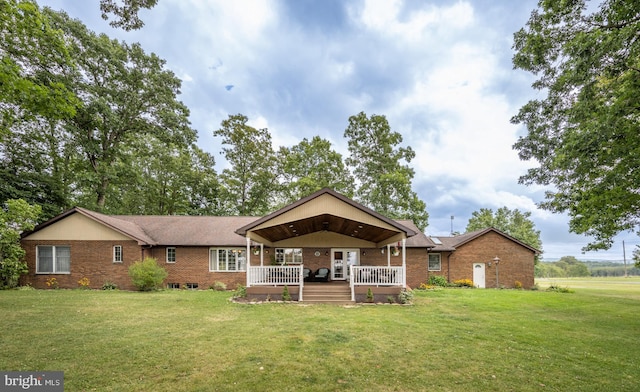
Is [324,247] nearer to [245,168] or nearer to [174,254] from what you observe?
[174,254]

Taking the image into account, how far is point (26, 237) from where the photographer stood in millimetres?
16031

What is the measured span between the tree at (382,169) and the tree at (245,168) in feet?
29.2

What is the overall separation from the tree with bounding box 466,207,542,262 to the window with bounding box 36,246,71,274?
41.2 meters

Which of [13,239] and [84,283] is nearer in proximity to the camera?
[13,239]

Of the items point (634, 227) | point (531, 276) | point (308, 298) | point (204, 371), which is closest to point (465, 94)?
point (634, 227)

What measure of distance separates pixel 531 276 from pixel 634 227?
10.5 metres

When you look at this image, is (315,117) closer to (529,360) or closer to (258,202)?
(258,202)

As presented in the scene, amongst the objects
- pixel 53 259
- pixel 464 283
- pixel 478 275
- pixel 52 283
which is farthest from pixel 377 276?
pixel 53 259

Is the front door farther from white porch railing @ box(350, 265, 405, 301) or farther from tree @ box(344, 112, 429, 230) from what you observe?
tree @ box(344, 112, 429, 230)

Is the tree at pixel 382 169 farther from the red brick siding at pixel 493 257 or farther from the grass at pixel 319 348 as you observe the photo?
the grass at pixel 319 348

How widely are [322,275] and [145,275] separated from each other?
9.06 m

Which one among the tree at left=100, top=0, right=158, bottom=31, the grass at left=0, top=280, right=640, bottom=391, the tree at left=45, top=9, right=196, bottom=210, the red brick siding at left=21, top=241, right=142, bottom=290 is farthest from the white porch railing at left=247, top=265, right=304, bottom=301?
the tree at left=45, top=9, right=196, bottom=210

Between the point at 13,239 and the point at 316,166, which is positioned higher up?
the point at 316,166

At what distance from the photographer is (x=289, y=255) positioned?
17828 mm
